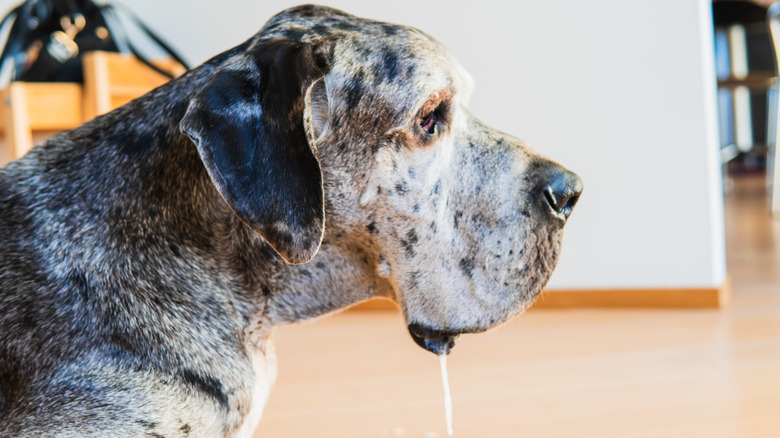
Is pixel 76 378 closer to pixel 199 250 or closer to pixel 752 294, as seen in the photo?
pixel 199 250

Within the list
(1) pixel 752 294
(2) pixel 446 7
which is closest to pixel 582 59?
(2) pixel 446 7

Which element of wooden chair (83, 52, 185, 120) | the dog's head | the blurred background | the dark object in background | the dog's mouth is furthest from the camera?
the dark object in background

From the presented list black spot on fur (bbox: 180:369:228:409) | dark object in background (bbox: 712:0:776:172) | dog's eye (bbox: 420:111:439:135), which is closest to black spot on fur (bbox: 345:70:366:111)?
dog's eye (bbox: 420:111:439:135)

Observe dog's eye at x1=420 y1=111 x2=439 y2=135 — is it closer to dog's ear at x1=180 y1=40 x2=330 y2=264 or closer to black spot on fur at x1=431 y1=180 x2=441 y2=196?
black spot on fur at x1=431 y1=180 x2=441 y2=196

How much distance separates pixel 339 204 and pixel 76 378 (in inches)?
18.3

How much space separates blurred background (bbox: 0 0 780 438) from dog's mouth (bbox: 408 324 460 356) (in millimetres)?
942

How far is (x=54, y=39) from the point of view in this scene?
306cm

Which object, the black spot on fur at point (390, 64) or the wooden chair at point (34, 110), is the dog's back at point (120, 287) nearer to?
the black spot on fur at point (390, 64)

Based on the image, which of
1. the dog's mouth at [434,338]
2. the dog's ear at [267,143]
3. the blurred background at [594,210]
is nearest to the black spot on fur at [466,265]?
the dog's mouth at [434,338]

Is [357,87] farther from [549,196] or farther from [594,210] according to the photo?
[594,210]

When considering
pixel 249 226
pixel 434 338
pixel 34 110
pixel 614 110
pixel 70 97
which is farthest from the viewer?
pixel 614 110

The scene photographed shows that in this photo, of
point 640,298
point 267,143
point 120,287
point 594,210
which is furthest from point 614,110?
point 120,287

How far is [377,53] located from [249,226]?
365 millimetres

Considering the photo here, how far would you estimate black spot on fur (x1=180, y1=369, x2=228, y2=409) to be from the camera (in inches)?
43.8
